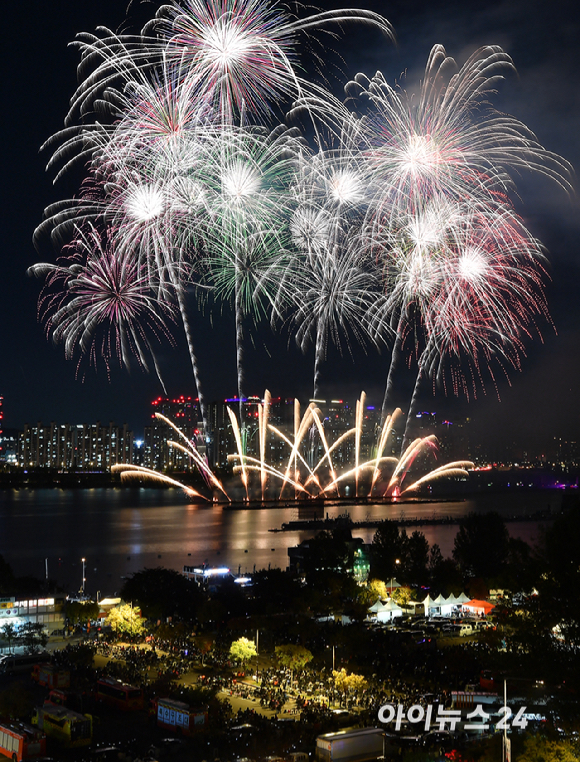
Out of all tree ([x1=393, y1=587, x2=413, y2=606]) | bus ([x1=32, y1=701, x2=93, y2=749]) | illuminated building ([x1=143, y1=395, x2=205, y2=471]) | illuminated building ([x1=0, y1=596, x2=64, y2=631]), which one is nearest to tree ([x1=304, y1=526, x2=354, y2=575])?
tree ([x1=393, y1=587, x2=413, y2=606])

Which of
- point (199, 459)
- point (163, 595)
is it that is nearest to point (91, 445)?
point (199, 459)

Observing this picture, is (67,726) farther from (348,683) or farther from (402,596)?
(402,596)

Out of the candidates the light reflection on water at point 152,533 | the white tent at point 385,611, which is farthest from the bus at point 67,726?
the light reflection on water at point 152,533

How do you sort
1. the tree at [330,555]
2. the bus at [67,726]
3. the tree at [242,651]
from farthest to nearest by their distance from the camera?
the tree at [330,555], the tree at [242,651], the bus at [67,726]

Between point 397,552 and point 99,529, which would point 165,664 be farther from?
point 99,529

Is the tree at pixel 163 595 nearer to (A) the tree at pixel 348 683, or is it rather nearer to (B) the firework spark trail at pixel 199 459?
(A) the tree at pixel 348 683

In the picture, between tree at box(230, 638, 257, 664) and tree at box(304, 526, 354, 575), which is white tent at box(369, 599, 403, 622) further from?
tree at box(230, 638, 257, 664)

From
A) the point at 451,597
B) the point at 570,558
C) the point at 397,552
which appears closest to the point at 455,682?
the point at 570,558
